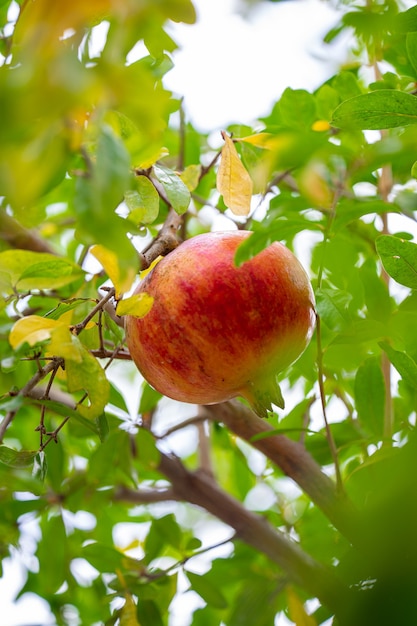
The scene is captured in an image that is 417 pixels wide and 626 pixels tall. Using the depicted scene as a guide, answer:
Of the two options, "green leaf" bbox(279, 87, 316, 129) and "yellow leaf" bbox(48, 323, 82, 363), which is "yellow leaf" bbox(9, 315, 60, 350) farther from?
"green leaf" bbox(279, 87, 316, 129)

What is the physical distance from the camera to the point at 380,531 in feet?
1.21

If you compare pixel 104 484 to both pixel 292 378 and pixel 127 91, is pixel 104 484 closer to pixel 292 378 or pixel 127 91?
pixel 292 378

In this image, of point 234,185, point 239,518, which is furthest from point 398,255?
point 239,518

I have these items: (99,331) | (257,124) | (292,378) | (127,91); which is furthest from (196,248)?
(257,124)

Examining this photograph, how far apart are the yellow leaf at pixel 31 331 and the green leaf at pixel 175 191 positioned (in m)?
0.20

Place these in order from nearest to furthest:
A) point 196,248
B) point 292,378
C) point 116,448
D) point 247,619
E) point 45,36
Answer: point 45,36
point 196,248
point 247,619
point 116,448
point 292,378

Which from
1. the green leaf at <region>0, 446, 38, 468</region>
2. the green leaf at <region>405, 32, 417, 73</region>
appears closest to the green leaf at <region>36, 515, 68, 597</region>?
the green leaf at <region>0, 446, 38, 468</region>

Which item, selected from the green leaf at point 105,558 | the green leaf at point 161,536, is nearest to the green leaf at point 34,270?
the green leaf at point 105,558

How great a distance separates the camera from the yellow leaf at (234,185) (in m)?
0.82

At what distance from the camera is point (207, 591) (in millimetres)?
1083

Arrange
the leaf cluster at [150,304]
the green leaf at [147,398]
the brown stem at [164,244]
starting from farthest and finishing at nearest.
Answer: the green leaf at [147,398] < the brown stem at [164,244] < the leaf cluster at [150,304]

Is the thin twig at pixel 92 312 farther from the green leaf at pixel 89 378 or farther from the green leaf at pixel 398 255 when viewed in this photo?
the green leaf at pixel 398 255

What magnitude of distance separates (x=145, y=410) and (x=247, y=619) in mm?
342

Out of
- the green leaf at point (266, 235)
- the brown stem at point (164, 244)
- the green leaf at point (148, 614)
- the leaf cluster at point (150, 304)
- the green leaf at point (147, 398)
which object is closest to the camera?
the leaf cluster at point (150, 304)
